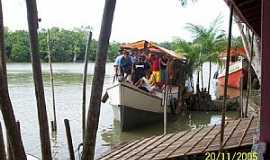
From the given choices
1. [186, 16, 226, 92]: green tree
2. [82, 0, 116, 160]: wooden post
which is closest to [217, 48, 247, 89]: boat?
[186, 16, 226, 92]: green tree

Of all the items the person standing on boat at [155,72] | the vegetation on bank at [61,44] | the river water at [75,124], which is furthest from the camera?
the person standing on boat at [155,72]

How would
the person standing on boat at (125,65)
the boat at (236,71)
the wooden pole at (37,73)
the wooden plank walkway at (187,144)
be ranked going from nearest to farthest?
the wooden pole at (37,73)
the wooden plank walkway at (187,144)
the person standing on boat at (125,65)
the boat at (236,71)

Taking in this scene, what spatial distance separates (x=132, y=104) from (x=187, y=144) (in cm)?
979

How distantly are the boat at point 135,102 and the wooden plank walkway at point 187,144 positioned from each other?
7.47 metres

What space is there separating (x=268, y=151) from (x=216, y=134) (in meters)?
6.49

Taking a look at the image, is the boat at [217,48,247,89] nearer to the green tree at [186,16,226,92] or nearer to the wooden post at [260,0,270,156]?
the green tree at [186,16,226,92]

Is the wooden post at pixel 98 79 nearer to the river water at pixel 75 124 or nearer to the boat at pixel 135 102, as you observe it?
the river water at pixel 75 124

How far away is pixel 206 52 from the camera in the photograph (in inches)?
1029

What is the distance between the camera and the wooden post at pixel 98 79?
8.93 ft

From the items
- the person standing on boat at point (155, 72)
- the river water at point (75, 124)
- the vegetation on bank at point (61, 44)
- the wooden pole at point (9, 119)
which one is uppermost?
the vegetation on bank at point (61, 44)

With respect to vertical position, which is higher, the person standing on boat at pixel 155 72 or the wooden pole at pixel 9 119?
the person standing on boat at pixel 155 72

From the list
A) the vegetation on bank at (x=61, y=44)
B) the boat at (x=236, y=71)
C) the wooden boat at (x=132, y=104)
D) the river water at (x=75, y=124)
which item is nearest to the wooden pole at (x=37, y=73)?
the vegetation on bank at (x=61, y=44)

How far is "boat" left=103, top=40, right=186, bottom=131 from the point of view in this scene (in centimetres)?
1856

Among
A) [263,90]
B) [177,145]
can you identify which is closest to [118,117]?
[177,145]
